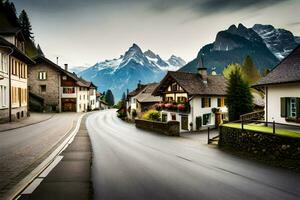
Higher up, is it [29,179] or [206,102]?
[206,102]

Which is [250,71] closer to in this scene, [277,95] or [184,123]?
[184,123]

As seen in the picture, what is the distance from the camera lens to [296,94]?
683 inches

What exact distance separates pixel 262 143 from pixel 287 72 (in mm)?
7816

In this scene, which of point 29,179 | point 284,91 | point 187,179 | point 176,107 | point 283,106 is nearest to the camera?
point 29,179

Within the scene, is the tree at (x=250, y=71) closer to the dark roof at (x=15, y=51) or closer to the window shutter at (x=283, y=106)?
the window shutter at (x=283, y=106)

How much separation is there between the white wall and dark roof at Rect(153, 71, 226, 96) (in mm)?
13398

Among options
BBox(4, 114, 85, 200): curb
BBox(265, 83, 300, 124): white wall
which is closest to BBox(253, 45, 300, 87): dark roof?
BBox(265, 83, 300, 124): white wall

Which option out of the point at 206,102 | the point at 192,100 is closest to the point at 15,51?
the point at 192,100

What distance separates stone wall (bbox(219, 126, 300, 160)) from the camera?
1234 cm

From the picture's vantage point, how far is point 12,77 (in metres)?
28.7

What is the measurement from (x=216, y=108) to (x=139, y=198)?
31952 mm

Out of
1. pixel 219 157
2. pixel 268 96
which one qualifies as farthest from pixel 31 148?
pixel 268 96

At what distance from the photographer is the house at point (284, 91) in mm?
17402

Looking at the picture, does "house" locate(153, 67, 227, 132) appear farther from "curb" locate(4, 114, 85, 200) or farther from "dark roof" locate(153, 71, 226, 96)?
"curb" locate(4, 114, 85, 200)
